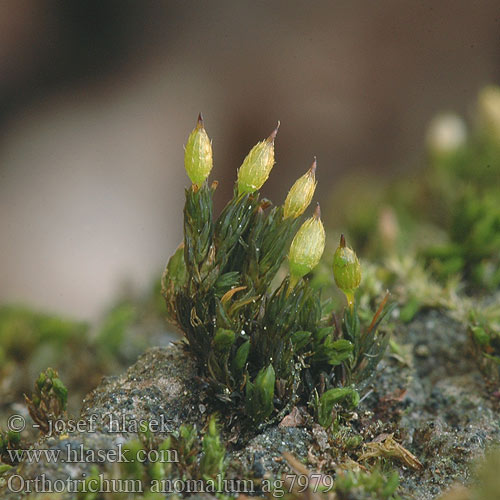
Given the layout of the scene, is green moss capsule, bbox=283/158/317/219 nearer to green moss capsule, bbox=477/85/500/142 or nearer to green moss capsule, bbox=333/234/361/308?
green moss capsule, bbox=333/234/361/308

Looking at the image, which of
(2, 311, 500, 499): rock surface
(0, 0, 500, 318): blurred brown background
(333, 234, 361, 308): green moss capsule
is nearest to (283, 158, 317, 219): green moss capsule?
(333, 234, 361, 308): green moss capsule

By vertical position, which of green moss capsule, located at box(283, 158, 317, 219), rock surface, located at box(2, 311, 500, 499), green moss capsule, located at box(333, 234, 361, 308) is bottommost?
rock surface, located at box(2, 311, 500, 499)

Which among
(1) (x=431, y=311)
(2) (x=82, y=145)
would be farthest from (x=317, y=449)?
(2) (x=82, y=145)

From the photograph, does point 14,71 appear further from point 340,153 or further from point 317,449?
point 317,449

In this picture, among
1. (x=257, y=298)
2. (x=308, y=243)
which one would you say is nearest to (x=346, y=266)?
(x=308, y=243)

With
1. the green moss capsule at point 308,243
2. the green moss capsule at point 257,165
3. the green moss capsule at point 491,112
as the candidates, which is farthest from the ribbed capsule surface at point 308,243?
the green moss capsule at point 491,112

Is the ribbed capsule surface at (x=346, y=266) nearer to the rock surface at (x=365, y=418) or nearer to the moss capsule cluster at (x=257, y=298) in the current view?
the moss capsule cluster at (x=257, y=298)

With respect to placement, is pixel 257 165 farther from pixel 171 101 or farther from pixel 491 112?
pixel 171 101
